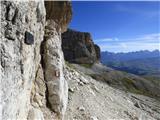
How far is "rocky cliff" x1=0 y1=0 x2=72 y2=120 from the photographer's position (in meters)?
12.3

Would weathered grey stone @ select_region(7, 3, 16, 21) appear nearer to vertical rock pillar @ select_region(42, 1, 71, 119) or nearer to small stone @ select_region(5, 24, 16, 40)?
small stone @ select_region(5, 24, 16, 40)

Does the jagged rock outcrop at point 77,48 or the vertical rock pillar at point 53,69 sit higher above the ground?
the jagged rock outcrop at point 77,48

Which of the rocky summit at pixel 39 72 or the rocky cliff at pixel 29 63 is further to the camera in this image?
the rocky summit at pixel 39 72

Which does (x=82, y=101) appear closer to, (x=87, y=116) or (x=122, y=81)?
(x=87, y=116)

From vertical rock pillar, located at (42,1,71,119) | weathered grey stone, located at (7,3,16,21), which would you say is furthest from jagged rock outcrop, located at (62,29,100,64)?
weathered grey stone, located at (7,3,16,21)

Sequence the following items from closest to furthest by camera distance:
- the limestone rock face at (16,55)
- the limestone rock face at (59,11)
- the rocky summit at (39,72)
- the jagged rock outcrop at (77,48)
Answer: the limestone rock face at (16,55) → the rocky summit at (39,72) → the limestone rock face at (59,11) → the jagged rock outcrop at (77,48)

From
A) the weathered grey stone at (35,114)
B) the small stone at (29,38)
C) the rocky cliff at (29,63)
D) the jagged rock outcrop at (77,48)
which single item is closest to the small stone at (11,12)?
the rocky cliff at (29,63)

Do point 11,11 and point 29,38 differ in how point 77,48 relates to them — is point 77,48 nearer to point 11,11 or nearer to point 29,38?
point 29,38

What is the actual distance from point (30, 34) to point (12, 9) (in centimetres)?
217

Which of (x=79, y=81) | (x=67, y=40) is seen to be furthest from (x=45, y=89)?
(x=67, y=40)

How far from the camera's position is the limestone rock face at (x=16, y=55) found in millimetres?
12164

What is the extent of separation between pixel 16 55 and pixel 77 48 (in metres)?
163

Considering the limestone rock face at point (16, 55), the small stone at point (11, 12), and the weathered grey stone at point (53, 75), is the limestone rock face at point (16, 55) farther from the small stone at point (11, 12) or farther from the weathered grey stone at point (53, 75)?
the weathered grey stone at point (53, 75)

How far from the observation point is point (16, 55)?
1301 centimetres
